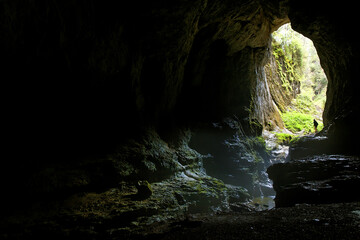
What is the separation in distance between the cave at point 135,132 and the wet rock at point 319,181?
5 centimetres

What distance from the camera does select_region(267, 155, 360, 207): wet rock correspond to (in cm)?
678

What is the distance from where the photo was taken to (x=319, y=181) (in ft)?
25.4

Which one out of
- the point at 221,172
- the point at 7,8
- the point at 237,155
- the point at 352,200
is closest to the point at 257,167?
the point at 237,155

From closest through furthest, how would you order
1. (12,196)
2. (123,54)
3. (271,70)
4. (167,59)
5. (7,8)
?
(12,196), (7,8), (123,54), (167,59), (271,70)

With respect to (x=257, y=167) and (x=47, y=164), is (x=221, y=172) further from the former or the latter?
(x=47, y=164)

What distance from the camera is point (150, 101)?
1094 cm

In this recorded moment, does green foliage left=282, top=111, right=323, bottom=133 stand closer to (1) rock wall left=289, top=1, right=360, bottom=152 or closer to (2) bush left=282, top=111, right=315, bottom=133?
(2) bush left=282, top=111, right=315, bottom=133

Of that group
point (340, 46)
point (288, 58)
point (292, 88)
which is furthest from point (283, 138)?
point (288, 58)

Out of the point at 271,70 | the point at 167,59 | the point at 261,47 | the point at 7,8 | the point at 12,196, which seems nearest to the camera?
the point at 12,196

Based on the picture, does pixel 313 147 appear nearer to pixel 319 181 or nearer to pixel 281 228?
pixel 319 181

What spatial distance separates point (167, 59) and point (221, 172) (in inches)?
343

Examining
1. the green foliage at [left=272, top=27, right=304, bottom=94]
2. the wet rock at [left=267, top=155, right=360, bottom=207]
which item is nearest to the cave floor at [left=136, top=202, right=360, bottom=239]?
the wet rock at [left=267, top=155, right=360, bottom=207]

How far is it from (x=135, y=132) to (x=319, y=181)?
7704 millimetres

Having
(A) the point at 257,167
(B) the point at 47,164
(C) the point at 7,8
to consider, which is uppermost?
(C) the point at 7,8
